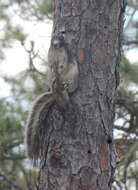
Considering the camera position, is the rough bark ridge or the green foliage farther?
the green foliage

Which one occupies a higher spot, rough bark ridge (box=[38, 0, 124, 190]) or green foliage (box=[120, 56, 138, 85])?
green foliage (box=[120, 56, 138, 85])

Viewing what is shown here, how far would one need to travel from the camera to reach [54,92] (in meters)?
1.97

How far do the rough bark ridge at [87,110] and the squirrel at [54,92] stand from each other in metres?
0.02

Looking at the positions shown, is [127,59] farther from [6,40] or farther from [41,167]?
[41,167]

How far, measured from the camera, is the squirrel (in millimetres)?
1967

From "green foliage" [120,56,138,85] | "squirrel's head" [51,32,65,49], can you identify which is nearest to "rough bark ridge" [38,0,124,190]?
"squirrel's head" [51,32,65,49]

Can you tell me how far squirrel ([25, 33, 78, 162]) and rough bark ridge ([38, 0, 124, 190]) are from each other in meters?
0.02

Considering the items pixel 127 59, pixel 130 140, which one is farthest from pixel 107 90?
pixel 127 59

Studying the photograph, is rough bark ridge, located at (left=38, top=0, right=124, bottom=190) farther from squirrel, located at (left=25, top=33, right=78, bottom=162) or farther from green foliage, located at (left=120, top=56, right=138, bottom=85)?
green foliage, located at (left=120, top=56, right=138, bottom=85)

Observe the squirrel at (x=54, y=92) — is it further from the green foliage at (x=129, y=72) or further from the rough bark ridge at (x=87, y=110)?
the green foliage at (x=129, y=72)

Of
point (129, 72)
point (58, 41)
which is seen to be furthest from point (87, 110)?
point (129, 72)

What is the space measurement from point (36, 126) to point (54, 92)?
130mm

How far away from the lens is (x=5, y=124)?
3789 mm

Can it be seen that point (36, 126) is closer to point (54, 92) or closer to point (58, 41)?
point (54, 92)
